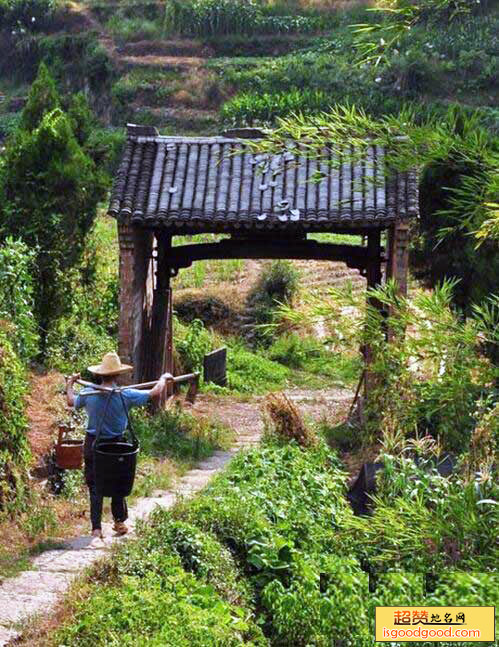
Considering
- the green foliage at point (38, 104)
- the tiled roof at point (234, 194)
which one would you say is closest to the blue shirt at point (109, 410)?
the tiled roof at point (234, 194)

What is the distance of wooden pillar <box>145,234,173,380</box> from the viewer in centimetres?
1658

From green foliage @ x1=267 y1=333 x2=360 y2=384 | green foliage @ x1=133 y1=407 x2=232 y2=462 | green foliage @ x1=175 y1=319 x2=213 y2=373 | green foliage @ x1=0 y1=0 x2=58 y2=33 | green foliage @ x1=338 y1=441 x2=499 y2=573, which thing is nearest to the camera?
green foliage @ x1=338 y1=441 x2=499 y2=573

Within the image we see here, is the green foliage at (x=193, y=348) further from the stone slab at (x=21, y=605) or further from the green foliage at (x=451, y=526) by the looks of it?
the green foliage at (x=451, y=526)

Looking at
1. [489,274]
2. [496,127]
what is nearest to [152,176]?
[489,274]

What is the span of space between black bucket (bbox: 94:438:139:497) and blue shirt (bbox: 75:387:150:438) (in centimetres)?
11

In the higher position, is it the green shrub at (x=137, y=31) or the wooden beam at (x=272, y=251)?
the green shrub at (x=137, y=31)

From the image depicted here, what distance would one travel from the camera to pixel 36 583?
8.07 meters

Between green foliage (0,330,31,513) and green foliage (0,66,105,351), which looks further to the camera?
green foliage (0,66,105,351)

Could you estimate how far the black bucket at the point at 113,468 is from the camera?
29.2ft

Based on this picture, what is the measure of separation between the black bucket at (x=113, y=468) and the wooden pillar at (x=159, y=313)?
7488 mm

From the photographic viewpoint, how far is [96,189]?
16781mm

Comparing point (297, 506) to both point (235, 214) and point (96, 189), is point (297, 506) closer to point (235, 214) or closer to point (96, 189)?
point (235, 214)

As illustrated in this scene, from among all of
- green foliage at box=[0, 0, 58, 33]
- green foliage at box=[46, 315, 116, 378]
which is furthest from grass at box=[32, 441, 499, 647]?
green foliage at box=[0, 0, 58, 33]

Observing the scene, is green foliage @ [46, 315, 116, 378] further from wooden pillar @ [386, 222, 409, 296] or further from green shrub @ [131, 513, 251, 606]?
green shrub @ [131, 513, 251, 606]
